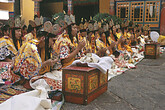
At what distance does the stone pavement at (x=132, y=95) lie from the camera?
2904mm

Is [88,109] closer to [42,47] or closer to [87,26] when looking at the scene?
[42,47]

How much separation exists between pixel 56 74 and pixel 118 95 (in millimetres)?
1053

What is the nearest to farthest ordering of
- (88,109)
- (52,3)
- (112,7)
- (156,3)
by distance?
(88,109) < (156,3) < (112,7) < (52,3)

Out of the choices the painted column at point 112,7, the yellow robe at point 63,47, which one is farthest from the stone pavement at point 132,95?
the painted column at point 112,7

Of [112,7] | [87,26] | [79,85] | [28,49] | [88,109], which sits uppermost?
[112,7]

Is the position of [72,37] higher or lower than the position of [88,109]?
higher

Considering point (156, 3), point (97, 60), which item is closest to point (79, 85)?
point (97, 60)

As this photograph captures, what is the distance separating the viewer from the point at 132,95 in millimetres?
3389

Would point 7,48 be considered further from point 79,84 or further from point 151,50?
point 151,50

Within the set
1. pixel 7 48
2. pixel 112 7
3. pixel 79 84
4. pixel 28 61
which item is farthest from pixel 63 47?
pixel 112 7

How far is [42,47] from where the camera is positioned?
3402 millimetres

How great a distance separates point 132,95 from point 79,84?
0.98 meters

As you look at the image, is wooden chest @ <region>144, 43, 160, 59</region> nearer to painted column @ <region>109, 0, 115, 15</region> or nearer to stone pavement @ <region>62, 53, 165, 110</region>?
stone pavement @ <region>62, 53, 165, 110</region>

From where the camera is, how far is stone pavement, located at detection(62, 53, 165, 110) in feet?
9.53
